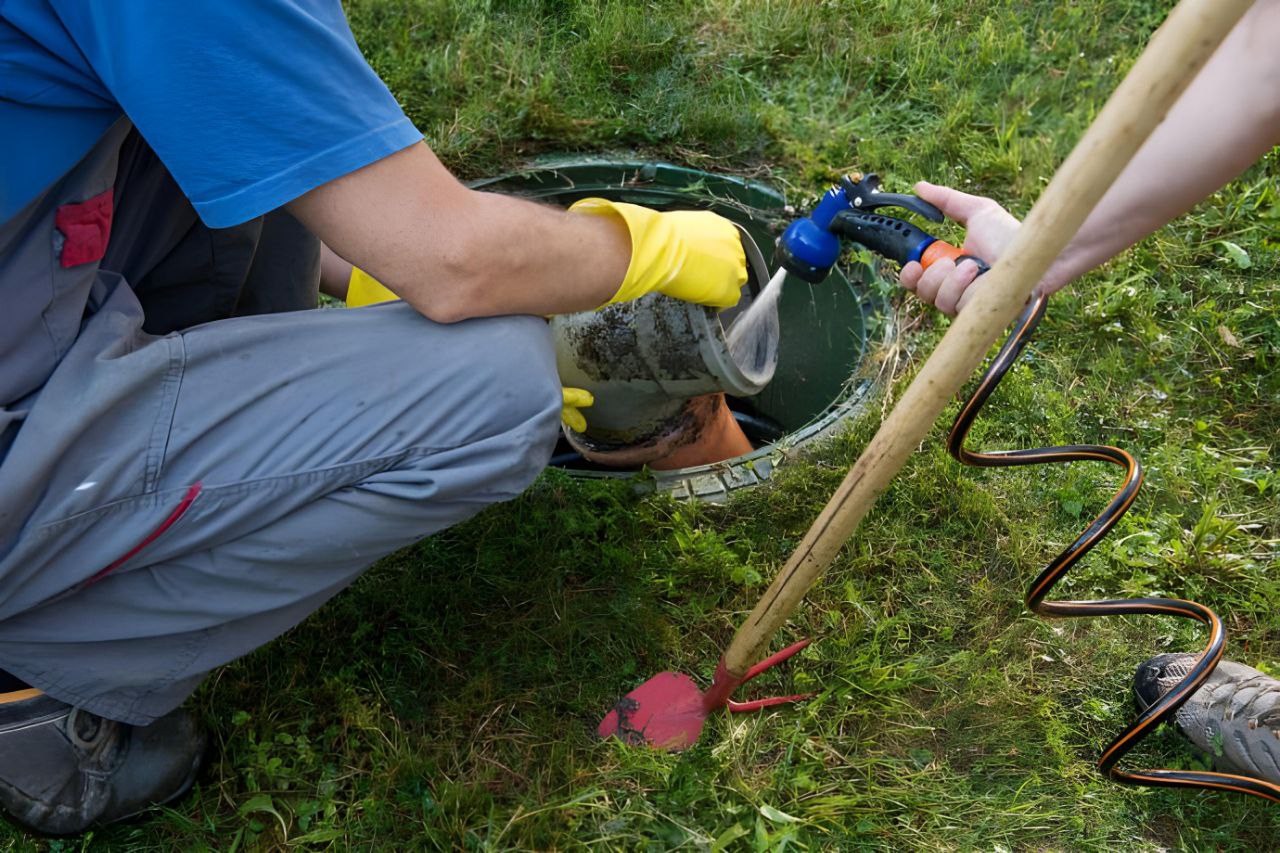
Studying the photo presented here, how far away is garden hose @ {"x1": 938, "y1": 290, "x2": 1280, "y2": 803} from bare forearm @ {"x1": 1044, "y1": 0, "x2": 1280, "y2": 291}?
0.58 feet

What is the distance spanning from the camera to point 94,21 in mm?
1112

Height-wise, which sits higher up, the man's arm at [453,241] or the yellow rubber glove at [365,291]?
the man's arm at [453,241]

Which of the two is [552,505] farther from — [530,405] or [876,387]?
[876,387]

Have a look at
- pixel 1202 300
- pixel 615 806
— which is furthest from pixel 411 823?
pixel 1202 300

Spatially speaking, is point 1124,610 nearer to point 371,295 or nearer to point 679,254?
point 679,254

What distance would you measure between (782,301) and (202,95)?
6.73 ft

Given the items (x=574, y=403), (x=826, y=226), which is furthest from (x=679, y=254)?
(x=574, y=403)

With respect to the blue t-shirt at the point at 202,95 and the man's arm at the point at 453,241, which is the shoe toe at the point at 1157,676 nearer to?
the man's arm at the point at 453,241

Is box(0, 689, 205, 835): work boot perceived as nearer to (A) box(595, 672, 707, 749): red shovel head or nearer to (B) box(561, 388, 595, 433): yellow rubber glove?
(A) box(595, 672, 707, 749): red shovel head

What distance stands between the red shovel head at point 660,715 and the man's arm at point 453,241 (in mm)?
677

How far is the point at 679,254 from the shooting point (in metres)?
1.70

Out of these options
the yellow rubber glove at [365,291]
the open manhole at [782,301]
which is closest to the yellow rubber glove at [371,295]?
the yellow rubber glove at [365,291]

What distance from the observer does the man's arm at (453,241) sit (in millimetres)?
1293

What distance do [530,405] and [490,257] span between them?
24 centimetres
